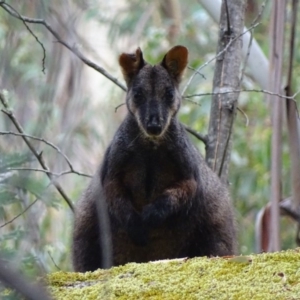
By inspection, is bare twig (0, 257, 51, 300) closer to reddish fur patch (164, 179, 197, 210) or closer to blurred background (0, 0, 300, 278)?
blurred background (0, 0, 300, 278)

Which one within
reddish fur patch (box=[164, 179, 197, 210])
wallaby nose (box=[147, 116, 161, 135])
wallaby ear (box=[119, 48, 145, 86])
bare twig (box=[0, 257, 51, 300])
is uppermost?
wallaby ear (box=[119, 48, 145, 86])

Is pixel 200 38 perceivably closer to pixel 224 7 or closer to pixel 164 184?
pixel 224 7

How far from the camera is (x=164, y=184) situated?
513 cm

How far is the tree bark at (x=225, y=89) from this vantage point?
5.96 m

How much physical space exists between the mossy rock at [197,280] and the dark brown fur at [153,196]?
4.10 feet

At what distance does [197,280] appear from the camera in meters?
3.40

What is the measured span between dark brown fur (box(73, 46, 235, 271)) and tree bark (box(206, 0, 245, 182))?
67 centimetres

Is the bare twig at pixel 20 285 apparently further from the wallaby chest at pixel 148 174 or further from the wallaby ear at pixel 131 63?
the wallaby ear at pixel 131 63

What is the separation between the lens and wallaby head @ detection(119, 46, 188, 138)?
5.08m

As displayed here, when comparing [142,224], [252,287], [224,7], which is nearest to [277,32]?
[252,287]

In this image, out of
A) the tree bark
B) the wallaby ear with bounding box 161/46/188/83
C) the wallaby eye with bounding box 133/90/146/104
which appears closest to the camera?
the wallaby eye with bounding box 133/90/146/104

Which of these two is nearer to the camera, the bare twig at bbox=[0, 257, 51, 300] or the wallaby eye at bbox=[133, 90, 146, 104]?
the bare twig at bbox=[0, 257, 51, 300]

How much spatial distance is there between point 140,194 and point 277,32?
3.09 metres

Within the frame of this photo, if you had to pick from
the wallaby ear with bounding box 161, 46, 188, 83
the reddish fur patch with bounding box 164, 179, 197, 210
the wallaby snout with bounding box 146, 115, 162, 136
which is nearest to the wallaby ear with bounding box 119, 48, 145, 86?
the wallaby ear with bounding box 161, 46, 188, 83
